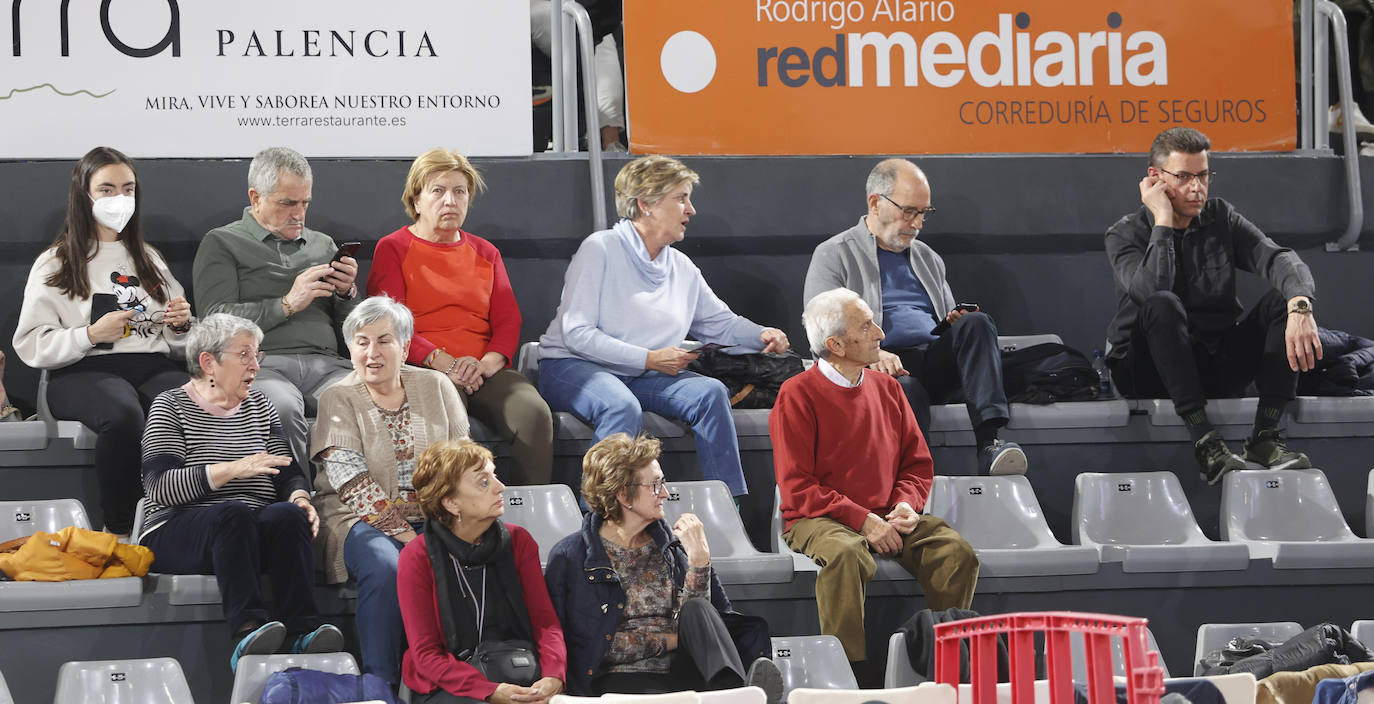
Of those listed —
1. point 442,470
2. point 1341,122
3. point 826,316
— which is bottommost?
point 442,470

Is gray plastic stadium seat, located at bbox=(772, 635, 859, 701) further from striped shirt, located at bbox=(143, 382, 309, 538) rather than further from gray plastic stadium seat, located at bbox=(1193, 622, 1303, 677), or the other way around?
striped shirt, located at bbox=(143, 382, 309, 538)

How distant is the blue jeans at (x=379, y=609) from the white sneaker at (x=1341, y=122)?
4.01 meters

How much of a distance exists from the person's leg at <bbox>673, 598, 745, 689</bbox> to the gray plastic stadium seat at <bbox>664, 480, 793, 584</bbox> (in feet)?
1.62

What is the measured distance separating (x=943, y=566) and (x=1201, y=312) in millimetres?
1661

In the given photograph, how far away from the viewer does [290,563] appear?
3.87 m

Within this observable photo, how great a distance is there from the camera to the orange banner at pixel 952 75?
550cm

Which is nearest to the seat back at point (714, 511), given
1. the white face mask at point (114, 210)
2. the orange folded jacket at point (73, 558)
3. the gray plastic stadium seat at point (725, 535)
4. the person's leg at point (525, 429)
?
the gray plastic stadium seat at point (725, 535)

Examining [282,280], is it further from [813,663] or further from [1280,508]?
[1280,508]

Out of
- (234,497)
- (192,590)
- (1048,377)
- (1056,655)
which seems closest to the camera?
(1056,655)

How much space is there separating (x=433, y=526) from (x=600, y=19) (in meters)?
2.86

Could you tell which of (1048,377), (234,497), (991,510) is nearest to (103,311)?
(234,497)

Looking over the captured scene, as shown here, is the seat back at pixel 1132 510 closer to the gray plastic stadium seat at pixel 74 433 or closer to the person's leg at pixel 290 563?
the person's leg at pixel 290 563

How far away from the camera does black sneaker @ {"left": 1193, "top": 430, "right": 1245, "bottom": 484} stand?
192 inches

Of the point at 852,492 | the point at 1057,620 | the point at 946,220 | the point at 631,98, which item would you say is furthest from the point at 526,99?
the point at 1057,620
